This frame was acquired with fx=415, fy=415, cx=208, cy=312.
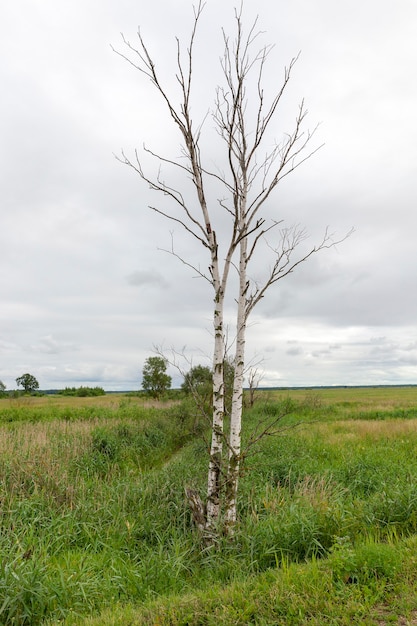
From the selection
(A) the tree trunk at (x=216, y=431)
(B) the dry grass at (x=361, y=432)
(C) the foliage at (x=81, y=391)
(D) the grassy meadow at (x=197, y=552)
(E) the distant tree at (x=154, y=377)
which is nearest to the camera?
(D) the grassy meadow at (x=197, y=552)

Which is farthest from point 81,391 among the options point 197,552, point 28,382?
point 197,552

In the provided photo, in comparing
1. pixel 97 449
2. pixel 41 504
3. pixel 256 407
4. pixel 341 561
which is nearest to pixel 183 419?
pixel 97 449

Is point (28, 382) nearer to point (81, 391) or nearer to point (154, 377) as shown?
point (81, 391)

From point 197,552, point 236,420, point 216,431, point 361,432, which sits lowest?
point 197,552

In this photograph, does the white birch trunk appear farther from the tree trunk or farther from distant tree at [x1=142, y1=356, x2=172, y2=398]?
distant tree at [x1=142, y1=356, x2=172, y2=398]

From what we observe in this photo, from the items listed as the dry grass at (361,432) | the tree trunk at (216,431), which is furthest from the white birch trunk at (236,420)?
the dry grass at (361,432)

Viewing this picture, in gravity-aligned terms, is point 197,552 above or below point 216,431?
below

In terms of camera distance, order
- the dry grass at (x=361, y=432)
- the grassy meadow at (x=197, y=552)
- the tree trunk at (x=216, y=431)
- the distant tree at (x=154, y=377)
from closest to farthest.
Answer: the grassy meadow at (x=197, y=552)
the tree trunk at (x=216, y=431)
the dry grass at (x=361, y=432)
the distant tree at (x=154, y=377)

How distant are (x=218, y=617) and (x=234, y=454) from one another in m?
2.55

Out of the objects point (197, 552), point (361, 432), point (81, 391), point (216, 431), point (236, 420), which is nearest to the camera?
point (197, 552)

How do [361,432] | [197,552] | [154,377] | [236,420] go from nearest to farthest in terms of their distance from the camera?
[197,552]
[236,420]
[361,432]
[154,377]

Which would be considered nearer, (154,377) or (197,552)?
(197,552)

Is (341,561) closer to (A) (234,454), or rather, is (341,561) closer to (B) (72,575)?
(A) (234,454)

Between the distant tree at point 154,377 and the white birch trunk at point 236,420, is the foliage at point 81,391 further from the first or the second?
the white birch trunk at point 236,420
